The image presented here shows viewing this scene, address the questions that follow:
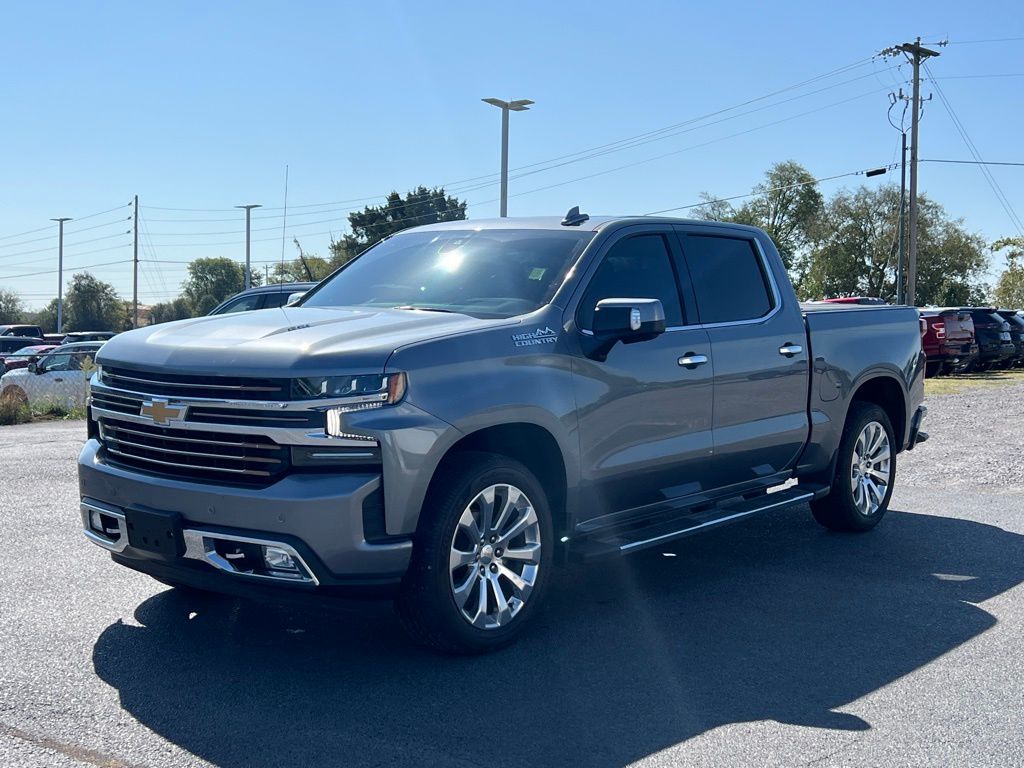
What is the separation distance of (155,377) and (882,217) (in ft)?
232

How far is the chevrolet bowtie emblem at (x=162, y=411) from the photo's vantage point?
185 inches

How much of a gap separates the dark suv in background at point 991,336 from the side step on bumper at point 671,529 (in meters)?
24.4

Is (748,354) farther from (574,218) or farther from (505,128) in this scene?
(505,128)

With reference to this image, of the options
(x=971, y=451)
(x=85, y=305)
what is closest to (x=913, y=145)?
(x=971, y=451)

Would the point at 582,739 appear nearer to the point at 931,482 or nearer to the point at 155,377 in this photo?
the point at 155,377

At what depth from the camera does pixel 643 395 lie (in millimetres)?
5746

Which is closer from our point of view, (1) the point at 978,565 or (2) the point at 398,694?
(2) the point at 398,694

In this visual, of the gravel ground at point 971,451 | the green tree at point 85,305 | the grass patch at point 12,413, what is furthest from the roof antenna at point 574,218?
the green tree at point 85,305

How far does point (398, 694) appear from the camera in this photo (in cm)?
449

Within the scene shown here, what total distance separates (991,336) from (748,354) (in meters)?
25.3

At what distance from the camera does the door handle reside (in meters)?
6.02

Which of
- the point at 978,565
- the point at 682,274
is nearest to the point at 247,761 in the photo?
the point at 682,274

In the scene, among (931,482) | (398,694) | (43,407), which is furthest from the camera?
(43,407)

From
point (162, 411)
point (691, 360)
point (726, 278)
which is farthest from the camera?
point (726, 278)
